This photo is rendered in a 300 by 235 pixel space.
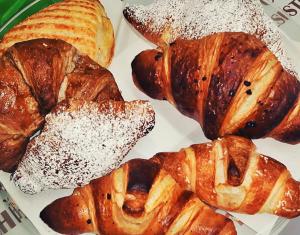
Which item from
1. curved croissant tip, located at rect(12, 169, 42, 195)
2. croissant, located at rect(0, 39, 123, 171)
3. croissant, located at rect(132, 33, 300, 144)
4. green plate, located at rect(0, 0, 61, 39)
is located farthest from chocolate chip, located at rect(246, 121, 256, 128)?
green plate, located at rect(0, 0, 61, 39)

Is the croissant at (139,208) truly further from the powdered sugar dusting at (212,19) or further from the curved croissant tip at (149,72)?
the powdered sugar dusting at (212,19)

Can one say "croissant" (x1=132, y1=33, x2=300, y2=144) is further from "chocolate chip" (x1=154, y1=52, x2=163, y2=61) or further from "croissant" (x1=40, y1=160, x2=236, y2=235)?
"croissant" (x1=40, y1=160, x2=236, y2=235)

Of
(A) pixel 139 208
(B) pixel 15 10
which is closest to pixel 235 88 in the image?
(A) pixel 139 208

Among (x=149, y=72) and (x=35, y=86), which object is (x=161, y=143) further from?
(x=35, y=86)

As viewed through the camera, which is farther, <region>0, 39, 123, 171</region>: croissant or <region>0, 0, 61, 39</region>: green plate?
<region>0, 0, 61, 39</region>: green plate

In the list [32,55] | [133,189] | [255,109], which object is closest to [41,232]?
[133,189]

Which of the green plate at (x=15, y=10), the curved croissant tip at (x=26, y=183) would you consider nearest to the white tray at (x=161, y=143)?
the curved croissant tip at (x=26, y=183)
